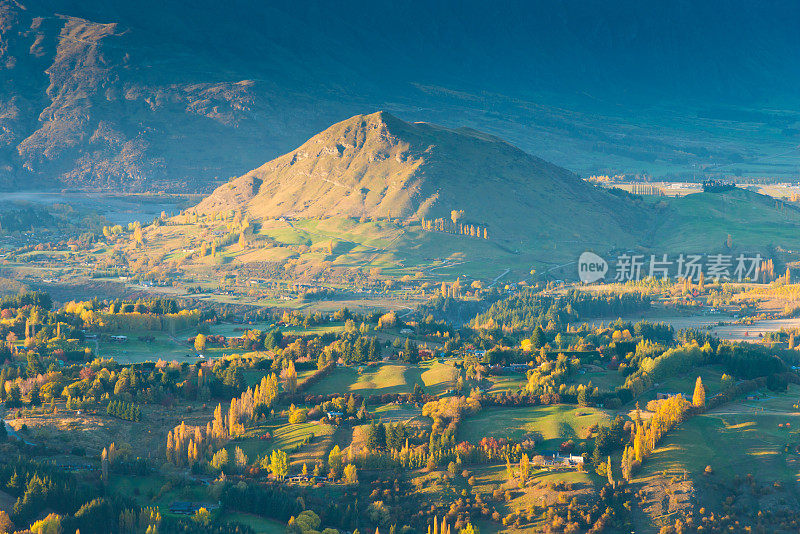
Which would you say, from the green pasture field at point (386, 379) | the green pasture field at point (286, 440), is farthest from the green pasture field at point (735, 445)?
the green pasture field at point (386, 379)

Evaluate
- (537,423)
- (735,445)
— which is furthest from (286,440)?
(735,445)

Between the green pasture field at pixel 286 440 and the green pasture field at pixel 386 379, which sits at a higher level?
the green pasture field at pixel 386 379

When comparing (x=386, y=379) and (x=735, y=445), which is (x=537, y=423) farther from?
(x=386, y=379)

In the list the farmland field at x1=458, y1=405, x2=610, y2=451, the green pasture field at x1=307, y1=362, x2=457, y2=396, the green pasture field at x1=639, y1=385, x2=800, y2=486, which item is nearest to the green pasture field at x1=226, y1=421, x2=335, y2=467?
the farmland field at x1=458, y1=405, x2=610, y2=451

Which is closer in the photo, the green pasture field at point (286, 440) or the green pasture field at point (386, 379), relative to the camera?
the green pasture field at point (286, 440)

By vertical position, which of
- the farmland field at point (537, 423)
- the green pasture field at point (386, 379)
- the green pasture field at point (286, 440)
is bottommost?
the green pasture field at point (286, 440)

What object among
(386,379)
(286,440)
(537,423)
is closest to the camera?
(286,440)

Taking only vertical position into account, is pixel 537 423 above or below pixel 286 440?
above

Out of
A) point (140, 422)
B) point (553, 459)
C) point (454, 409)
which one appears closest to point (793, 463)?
point (553, 459)

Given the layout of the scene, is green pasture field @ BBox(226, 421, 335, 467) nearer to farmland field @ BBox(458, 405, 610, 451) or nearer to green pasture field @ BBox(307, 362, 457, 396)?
farmland field @ BBox(458, 405, 610, 451)

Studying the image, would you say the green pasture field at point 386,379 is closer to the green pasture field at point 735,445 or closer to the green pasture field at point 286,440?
the green pasture field at point 286,440

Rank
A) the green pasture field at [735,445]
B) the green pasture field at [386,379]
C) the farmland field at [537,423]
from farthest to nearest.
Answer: the green pasture field at [386,379] → the farmland field at [537,423] → the green pasture field at [735,445]

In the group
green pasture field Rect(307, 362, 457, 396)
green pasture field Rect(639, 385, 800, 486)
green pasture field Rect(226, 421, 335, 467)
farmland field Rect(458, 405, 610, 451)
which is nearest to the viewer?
green pasture field Rect(639, 385, 800, 486)
